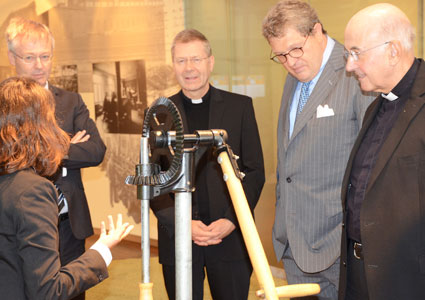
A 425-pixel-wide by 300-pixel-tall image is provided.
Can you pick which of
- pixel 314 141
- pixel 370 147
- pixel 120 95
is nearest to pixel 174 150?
pixel 370 147

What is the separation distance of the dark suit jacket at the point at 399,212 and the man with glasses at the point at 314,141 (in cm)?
50

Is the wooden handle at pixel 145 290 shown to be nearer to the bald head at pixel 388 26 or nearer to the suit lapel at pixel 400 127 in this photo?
the suit lapel at pixel 400 127

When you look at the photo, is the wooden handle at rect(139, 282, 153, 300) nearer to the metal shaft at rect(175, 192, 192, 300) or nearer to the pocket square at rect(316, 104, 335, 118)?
the metal shaft at rect(175, 192, 192, 300)

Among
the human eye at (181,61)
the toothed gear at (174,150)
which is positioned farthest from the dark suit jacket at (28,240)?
the human eye at (181,61)

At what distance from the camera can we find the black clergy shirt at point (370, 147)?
7.11 ft

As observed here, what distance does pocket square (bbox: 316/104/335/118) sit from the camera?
8.61 feet

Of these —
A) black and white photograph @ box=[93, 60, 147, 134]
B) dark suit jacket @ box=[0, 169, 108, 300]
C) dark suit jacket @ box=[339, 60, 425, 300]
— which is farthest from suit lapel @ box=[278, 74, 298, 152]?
black and white photograph @ box=[93, 60, 147, 134]

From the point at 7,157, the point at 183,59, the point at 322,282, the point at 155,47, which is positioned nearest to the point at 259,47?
the point at 155,47

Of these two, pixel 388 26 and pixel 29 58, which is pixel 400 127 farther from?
pixel 29 58

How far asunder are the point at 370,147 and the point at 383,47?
41 centimetres

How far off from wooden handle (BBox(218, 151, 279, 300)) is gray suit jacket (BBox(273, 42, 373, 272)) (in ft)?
4.70

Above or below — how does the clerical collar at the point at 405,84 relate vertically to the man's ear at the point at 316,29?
below

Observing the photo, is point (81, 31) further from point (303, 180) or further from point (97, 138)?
point (303, 180)

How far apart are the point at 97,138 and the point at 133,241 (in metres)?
4.09
